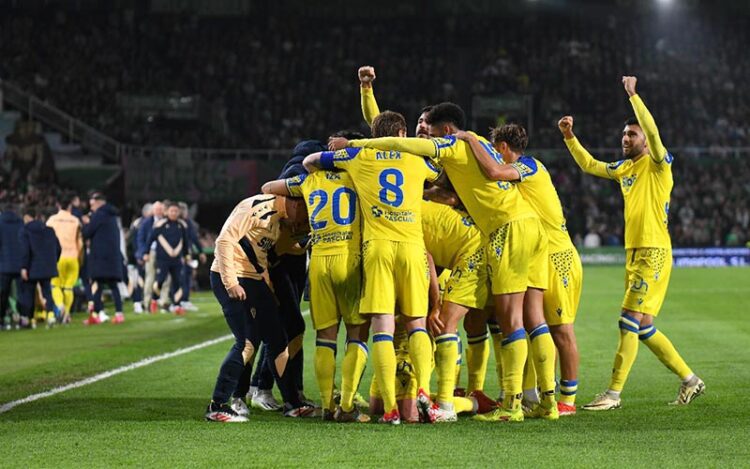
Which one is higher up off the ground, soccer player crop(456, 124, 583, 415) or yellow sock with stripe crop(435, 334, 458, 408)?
soccer player crop(456, 124, 583, 415)

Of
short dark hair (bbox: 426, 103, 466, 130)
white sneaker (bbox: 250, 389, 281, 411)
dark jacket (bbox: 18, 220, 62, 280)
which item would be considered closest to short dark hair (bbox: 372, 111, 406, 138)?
short dark hair (bbox: 426, 103, 466, 130)

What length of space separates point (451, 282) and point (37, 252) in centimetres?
1336

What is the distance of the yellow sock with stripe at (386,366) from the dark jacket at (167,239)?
15.4 meters

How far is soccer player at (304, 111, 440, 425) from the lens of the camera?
9203 millimetres

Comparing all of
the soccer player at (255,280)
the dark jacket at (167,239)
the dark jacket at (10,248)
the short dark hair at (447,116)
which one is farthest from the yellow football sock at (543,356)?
the dark jacket at (167,239)

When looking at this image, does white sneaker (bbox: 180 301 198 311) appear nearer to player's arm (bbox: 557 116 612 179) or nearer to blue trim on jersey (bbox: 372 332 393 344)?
player's arm (bbox: 557 116 612 179)

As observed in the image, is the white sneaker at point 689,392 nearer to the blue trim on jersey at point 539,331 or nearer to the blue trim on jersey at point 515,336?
the blue trim on jersey at point 539,331

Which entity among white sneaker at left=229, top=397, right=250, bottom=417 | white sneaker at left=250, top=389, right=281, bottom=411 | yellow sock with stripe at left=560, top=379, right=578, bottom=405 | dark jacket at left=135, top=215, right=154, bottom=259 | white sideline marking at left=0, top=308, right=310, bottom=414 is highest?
dark jacket at left=135, top=215, right=154, bottom=259

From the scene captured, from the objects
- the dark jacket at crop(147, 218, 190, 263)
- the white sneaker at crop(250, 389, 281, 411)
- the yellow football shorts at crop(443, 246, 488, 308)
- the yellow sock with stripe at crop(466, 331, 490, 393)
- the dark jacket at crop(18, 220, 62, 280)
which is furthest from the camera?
the dark jacket at crop(147, 218, 190, 263)

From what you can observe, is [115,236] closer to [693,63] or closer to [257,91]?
[257,91]

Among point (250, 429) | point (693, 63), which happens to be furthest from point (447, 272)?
point (693, 63)

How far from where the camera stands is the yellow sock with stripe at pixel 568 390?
990 centimetres

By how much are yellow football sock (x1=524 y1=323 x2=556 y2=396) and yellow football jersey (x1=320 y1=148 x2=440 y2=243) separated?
126 centimetres

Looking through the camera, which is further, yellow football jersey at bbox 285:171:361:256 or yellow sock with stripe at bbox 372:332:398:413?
yellow football jersey at bbox 285:171:361:256
